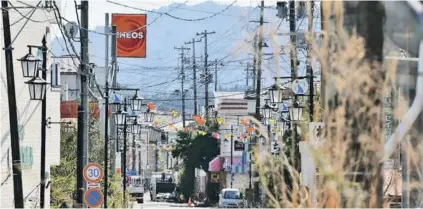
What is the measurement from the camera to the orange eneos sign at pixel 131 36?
44.7 metres

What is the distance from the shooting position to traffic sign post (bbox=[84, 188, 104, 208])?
20.6 metres

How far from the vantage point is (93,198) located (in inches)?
814

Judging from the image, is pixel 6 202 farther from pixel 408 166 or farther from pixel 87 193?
pixel 408 166

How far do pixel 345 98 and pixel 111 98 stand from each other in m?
28.5

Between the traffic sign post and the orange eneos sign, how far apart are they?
24051 mm

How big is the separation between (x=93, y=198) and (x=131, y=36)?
83.9 feet

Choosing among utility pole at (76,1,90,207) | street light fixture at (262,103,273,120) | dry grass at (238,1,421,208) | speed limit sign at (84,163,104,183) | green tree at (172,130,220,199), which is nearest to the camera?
dry grass at (238,1,421,208)

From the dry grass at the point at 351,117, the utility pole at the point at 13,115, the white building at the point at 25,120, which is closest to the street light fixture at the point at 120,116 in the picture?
the white building at the point at 25,120

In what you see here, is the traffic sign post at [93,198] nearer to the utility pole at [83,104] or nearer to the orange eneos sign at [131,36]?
the utility pole at [83,104]

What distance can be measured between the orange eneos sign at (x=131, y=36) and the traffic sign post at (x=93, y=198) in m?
24.1

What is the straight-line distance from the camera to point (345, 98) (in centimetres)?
449

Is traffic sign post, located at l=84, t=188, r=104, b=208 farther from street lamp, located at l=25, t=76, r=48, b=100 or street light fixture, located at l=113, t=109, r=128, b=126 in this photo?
street light fixture, located at l=113, t=109, r=128, b=126

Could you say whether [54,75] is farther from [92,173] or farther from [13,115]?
[13,115]

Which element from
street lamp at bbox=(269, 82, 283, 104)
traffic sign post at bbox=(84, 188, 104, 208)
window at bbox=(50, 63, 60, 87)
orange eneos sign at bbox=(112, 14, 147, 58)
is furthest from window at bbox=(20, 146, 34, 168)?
orange eneos sign at bbox=(112, 14, 147, 58)
